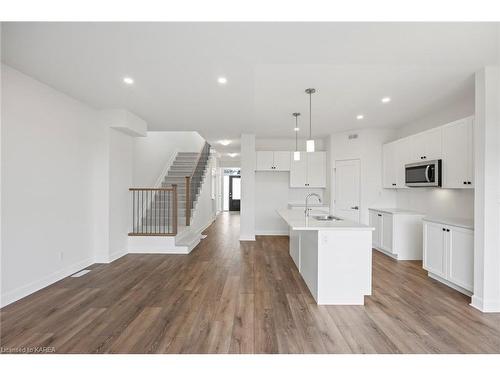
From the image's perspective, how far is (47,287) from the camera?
3.20 m

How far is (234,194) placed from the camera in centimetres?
1441

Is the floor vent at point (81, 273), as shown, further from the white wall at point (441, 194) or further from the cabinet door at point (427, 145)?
the white wall at point (441, 194)

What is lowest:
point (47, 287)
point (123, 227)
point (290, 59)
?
point (47, 287)

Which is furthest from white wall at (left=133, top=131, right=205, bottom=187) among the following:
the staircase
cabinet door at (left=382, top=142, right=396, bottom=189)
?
cabinet door at (left=382, top=142, right=396, bottom=189)

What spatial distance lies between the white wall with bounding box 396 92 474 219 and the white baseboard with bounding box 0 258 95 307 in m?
6.23

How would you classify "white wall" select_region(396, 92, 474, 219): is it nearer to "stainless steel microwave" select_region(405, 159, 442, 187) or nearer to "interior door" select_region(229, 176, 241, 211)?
"stainless steel microwave" select_region(405, 159, 442, 187)

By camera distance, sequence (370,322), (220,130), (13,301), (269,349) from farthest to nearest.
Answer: (220,130)
(13,301)
(370,322)
(269,349)

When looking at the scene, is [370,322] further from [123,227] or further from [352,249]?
[123,227]

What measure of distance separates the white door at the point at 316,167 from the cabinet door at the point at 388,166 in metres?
1.50

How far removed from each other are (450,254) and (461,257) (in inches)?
6.2

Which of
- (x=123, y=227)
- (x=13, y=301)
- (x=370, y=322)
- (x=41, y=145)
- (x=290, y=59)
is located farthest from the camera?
(x=123, y=227)

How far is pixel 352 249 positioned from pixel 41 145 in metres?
4.29

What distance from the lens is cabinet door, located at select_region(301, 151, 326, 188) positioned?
6.46 meters

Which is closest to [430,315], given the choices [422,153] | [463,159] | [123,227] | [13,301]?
[463,159]
